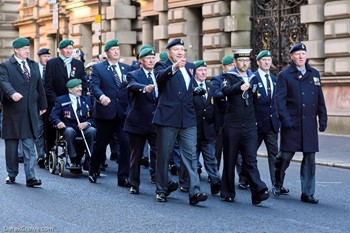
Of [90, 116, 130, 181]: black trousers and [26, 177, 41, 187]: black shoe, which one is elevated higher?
[90, 116, 130, 181]: black trousers

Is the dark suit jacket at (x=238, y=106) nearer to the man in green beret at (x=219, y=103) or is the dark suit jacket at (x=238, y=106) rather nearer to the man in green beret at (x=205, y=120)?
the man in green beret at (x=219, y=103)

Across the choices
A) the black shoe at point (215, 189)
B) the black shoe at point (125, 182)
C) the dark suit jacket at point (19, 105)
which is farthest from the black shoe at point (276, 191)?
the dark suit jacket at point (19, 105)

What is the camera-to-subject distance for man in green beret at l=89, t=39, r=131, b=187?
1380 centimetres

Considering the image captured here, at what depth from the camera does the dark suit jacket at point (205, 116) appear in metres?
13.7

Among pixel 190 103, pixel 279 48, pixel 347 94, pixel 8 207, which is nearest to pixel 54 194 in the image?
pixel 8 207

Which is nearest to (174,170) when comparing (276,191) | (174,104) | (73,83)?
(73,83)

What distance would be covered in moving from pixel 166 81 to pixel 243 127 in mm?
1128

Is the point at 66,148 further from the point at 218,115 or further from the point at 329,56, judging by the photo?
the point at 329,56

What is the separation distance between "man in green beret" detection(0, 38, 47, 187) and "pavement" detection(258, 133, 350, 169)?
19.8ft

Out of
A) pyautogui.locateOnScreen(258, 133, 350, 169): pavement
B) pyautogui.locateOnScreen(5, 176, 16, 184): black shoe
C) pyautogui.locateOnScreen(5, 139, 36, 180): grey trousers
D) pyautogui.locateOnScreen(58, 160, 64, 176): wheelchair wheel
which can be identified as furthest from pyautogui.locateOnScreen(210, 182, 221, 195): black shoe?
pyautogui.locateOnScreen(258, 133, 350, 169): pavement

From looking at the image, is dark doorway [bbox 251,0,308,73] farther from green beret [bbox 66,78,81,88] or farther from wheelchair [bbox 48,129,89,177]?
wheelchair [bbox 48,129,89,177]

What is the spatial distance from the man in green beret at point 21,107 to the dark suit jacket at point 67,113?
1747 mm

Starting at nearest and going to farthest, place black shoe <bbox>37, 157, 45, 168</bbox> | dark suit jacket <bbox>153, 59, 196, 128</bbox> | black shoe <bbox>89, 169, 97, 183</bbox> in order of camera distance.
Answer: dark suit jacket <bbox>153, 59, 196, 128</bbox>, black shoe <bbox>89, 169, 97, 183</bbox>, black shoe <bbox>37, 157, 45, 168</bbox>

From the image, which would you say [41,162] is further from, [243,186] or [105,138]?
[243,186]
